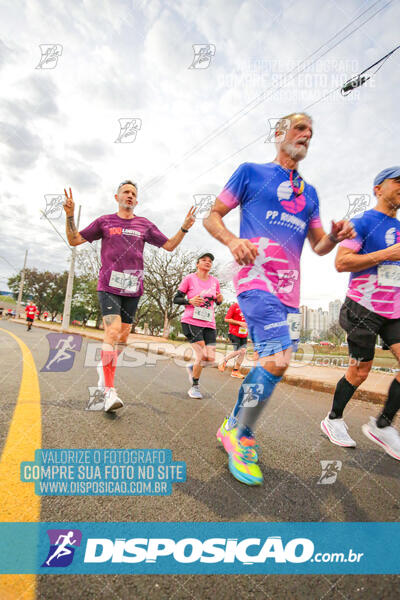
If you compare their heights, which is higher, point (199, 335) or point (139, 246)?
point (139, 246)

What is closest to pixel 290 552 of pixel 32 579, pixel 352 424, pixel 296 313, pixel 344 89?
pixel 32 579

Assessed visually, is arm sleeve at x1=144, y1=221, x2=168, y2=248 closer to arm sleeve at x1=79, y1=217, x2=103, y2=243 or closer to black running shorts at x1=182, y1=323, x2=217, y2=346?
arm sleeve at x1=79, y1=217, x2=103, y2=243

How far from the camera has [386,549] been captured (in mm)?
1188

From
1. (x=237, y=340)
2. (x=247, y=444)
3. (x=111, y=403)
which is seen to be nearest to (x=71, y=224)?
(x=111, y=403)

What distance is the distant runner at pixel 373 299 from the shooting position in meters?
2.44

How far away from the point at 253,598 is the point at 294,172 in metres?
2.15

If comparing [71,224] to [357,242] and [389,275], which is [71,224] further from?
[389,275]

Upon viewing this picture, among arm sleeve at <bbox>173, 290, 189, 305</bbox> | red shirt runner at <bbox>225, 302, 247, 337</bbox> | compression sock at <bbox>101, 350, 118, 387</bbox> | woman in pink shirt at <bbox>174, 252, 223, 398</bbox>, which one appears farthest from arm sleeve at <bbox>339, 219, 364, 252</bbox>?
red shirt runner at <bbox>225, 302, 247, 337</bbox>

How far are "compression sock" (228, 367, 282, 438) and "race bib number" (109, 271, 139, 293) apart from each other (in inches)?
66.7

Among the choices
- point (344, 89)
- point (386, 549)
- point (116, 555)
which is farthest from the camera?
point (344, 89)

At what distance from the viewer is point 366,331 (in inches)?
98.6

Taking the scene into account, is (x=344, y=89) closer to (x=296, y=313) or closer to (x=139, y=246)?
(x=139, y=246)

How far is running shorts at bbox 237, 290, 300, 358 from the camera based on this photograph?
178 centimetres

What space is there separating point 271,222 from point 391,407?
1755 mm
